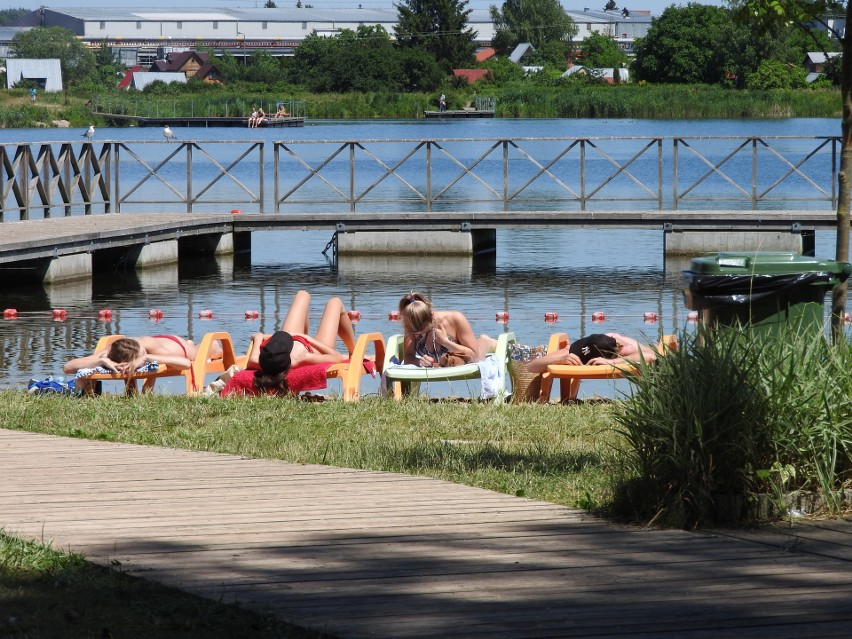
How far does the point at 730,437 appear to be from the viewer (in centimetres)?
395

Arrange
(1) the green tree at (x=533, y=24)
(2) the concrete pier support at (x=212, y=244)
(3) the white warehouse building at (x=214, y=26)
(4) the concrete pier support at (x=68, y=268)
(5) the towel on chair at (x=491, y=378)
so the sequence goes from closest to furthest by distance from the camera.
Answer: (5) the towel on chair at (x=491, y=378)
(4) the concrete pier support at (x=68, y=268)
(2) the concrete pier support at (x=212, y=244)
(1) the green tree at (x=533, y=24)
(3) the white warehouse building at (x=214, y=26)

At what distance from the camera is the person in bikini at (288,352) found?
24.1 ft

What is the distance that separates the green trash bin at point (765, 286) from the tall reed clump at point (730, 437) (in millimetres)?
2104

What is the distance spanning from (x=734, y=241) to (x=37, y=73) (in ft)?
302

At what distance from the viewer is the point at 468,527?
13.2ft

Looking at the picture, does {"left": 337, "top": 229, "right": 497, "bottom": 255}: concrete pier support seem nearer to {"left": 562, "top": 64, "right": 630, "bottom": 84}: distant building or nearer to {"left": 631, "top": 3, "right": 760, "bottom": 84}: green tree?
{"left": 631, "top": 3, "right": 760, "bottom": 84}: green tree

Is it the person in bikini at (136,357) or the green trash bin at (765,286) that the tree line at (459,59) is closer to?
the person in bikini at (136,357)

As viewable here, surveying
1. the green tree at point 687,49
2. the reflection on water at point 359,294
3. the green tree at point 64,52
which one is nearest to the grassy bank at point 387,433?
the reflection on water at point 359,294

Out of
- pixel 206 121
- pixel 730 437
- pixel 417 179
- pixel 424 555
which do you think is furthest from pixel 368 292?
pixel 206 121

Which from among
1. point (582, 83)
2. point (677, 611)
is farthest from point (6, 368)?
point (582, 83)

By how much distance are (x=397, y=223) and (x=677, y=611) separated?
14.2 metres

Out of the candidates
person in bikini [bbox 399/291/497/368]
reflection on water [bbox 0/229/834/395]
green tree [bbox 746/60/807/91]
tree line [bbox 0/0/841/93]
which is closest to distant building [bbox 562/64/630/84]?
tree line [bbox 0/0/841/93]

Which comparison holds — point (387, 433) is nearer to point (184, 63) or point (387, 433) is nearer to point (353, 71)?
point (353, 71)

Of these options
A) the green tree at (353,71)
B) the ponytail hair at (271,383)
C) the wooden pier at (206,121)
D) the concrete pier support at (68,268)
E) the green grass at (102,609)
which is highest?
the green tree at (353,71)
